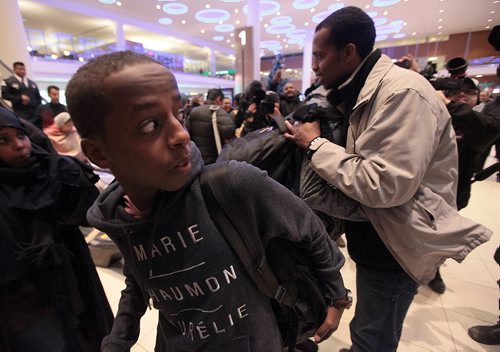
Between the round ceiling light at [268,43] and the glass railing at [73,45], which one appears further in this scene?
the round ceiling light at [268,43]

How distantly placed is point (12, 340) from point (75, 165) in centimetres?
93

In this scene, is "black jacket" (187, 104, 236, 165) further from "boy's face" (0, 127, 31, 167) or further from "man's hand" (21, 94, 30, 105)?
"man's hand" (21, 94, 30, 105)

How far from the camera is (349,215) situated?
1.07 metres

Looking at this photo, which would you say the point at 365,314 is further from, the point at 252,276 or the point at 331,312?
the point at 252,276

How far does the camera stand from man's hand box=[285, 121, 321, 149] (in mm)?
1053

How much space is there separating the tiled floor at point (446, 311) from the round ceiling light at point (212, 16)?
46.1 feet

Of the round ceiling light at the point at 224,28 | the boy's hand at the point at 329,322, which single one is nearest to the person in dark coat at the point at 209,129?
the boy's hand at the point at 329,322

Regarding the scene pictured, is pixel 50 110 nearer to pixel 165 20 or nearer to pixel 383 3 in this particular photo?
pixel 165 20

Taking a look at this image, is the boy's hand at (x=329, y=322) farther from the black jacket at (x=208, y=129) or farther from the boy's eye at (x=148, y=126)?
the black jacket at (x=208, y=129)

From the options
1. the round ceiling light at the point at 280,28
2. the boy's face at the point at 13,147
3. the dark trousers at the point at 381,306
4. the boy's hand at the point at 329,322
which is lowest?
the dark trousers at the point at 381,306

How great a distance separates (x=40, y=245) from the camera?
51.1 inches

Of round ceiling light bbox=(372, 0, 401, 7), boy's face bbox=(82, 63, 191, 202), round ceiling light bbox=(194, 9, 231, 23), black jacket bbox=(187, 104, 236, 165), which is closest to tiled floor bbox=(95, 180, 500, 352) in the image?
black jacket bbox=(187, 104, 236, 165)

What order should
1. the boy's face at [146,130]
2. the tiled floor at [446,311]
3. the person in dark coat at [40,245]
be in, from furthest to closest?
the tiled floor at [446,311], the person in dark coat at [40,245], the boy's face at [146,130]

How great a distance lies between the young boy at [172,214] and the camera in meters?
0.57
